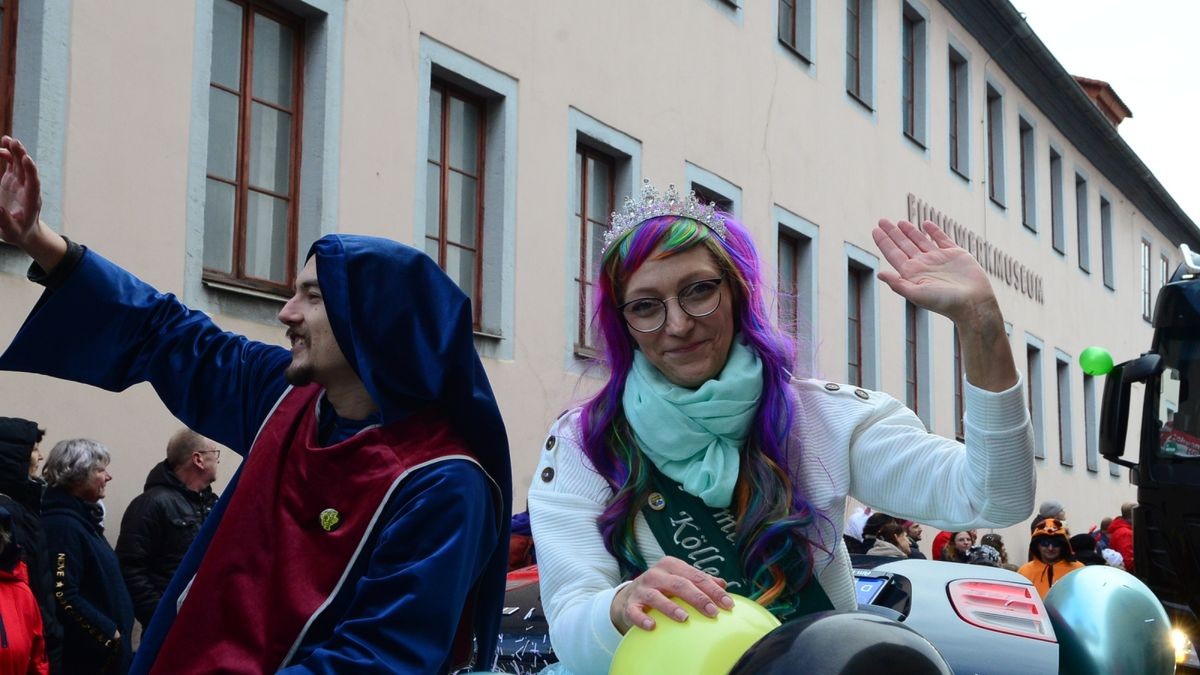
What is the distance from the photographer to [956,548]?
15219 millimetres

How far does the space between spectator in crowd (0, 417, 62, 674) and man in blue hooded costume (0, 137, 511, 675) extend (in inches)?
122

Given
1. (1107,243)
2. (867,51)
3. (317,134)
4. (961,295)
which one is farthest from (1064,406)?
(961,295)

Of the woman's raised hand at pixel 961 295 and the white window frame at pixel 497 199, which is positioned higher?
the white window frame at pixel 497 199

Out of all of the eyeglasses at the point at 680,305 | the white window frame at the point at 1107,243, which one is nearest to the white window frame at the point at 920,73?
the white window frame at the point at 1107,243

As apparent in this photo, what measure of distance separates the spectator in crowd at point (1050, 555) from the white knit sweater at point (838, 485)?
8.21 m

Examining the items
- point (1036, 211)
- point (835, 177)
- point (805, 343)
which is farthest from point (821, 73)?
point (805, 343)

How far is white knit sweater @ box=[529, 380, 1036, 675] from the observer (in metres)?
2.96

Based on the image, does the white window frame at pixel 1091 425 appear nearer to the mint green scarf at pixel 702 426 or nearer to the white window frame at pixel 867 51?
the white window frame at pixel 867 51

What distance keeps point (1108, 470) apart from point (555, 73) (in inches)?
833

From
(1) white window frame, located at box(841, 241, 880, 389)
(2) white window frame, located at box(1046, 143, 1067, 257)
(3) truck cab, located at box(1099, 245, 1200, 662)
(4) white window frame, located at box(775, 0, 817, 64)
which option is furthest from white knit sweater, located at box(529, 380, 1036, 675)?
(2) white window frame, located at box(1046, 143, 1067, 257)

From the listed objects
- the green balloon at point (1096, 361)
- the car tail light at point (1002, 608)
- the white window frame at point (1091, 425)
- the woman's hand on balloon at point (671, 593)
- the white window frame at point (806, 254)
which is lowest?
the car tail light at point (1002, 608)

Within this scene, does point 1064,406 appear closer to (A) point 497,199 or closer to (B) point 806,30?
(B) point 806,30

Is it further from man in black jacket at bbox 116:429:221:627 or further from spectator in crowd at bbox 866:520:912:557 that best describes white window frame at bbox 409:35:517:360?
man in black jacket at bbox 116:429:221:627

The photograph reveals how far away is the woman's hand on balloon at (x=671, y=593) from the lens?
2775 mm
